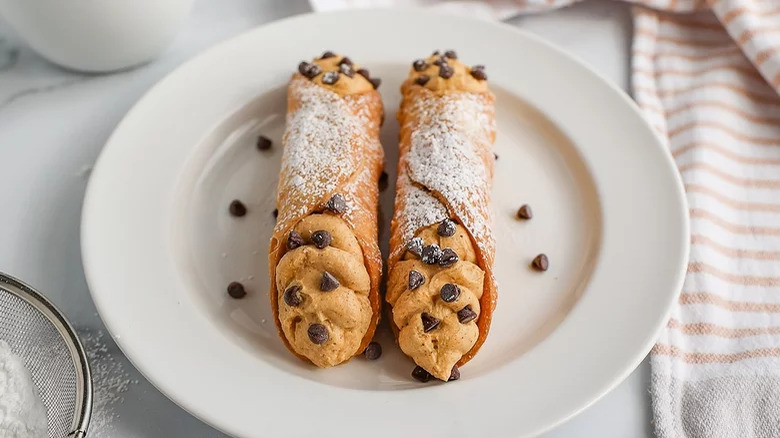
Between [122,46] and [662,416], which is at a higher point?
[122,46]

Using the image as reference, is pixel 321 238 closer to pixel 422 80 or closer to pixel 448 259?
pixel 448 259

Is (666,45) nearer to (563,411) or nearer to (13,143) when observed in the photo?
(563,411)

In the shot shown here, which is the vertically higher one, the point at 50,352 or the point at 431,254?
the point at 431,254

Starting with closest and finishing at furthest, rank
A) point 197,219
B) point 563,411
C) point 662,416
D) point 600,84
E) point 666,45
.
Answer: point 563,411, point 662,416, point 197,219, point 600,84, point 666,45

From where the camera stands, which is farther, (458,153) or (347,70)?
(347,70)

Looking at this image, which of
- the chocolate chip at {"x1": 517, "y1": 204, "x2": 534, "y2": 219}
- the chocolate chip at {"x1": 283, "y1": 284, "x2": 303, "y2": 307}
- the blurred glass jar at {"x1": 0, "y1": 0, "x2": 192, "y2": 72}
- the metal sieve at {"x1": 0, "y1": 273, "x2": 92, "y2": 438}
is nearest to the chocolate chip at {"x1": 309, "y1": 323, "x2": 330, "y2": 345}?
the chocolate chip at {"x1": 283, "y1": 284, "x2": 303, "y2": 307}

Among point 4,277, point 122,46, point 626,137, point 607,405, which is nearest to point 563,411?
point 607,405

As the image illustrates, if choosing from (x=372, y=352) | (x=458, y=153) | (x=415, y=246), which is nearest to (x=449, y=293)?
(x=415, y=246)

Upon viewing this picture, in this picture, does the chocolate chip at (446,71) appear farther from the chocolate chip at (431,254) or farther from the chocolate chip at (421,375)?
Answer: the chocolate chip at (421,375)
